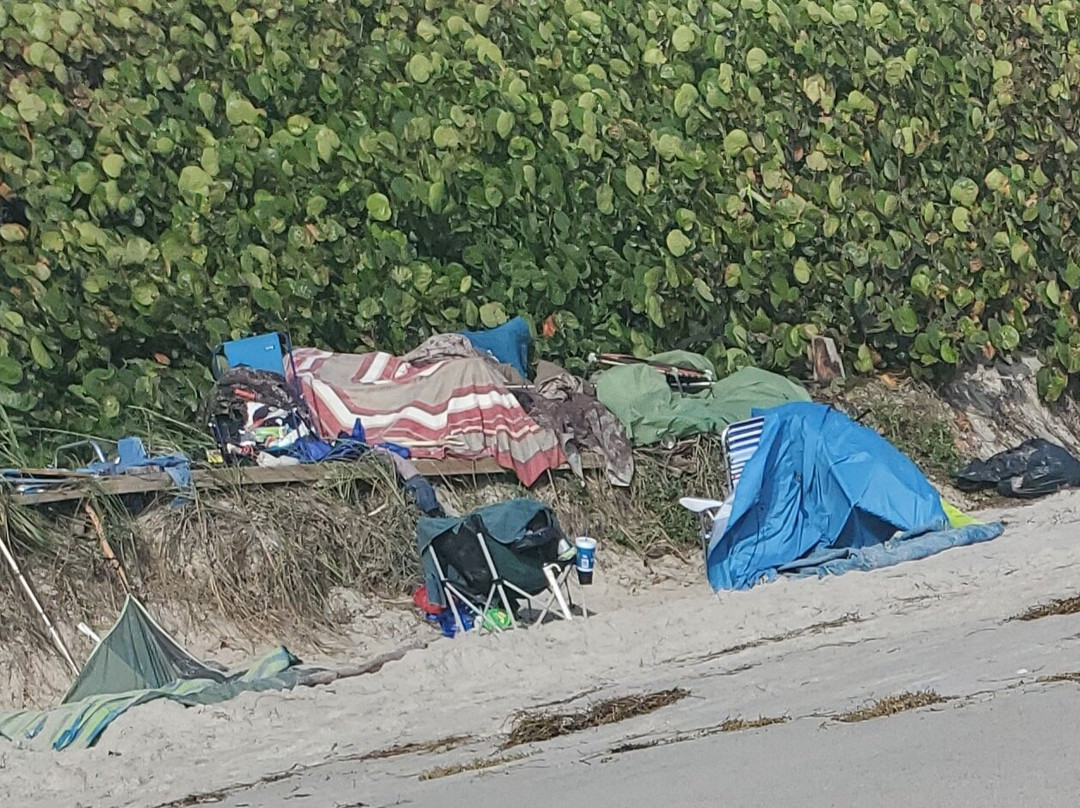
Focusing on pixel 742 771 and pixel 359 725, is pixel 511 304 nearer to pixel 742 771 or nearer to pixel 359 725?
pixel 359 725

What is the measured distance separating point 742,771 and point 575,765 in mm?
776

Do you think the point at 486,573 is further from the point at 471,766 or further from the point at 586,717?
the point at 471,766

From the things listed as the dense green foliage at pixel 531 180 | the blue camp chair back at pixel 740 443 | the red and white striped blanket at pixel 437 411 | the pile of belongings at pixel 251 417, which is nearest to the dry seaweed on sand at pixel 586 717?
the pile of belongings at pixel 251 417

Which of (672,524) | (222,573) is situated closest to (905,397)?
(672,524)

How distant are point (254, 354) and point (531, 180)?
2130mm

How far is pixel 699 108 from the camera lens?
11.3m

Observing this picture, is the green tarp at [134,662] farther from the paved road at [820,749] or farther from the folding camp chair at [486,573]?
the paved road at [820,749]

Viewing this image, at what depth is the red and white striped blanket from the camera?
10000 millimetres

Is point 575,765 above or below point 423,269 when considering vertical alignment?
below

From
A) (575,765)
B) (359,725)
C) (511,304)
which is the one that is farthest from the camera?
(511,304)

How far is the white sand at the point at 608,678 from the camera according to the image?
20.7ft

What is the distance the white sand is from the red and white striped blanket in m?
1.40

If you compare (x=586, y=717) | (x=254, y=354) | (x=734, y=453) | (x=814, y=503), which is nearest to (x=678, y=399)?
(x=734, y=453)

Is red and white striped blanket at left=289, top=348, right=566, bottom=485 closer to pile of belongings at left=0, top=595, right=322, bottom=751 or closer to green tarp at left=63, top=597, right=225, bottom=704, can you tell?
pile of belongings at left=0, top=595, right=322, bottom=751
